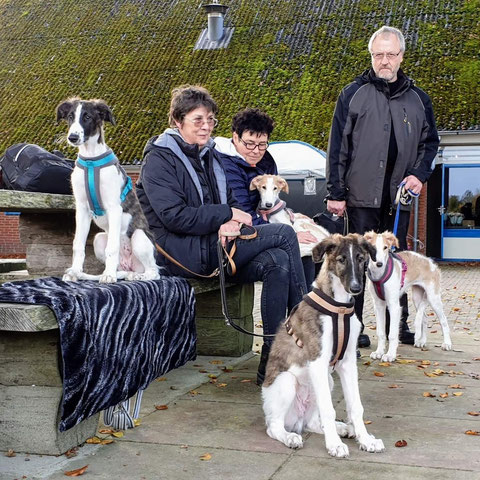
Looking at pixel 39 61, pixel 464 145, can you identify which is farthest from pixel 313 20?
pixel 39 61

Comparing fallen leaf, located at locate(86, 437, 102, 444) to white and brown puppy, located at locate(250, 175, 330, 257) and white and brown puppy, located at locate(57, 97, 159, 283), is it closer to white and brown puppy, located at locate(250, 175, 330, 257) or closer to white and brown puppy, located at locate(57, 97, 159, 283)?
white and brown puppy, located at locate(57, 97, 159, 283)

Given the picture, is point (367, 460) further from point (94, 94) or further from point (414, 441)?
point (94, 94)

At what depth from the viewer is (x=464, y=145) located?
20.4 meters

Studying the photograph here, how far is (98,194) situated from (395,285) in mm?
3475

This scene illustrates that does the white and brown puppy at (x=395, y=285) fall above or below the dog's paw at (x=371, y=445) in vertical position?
above

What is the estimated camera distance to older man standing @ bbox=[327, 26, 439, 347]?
22.9 ft

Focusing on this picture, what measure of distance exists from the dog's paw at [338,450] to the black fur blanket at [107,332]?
4.00 feet

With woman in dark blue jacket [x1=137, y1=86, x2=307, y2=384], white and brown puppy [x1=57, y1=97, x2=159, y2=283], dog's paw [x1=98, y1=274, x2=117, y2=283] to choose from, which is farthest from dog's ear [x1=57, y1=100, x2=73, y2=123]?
dog's paw [x1=98, y1=274, x2=117, y2=283]

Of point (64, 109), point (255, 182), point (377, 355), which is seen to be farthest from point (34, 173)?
point (377, 355)

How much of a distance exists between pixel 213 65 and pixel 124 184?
21501mm

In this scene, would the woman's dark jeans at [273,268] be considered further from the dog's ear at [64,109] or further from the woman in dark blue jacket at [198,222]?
the dog's ear at [64,109]

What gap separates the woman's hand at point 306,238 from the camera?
6.96 metres

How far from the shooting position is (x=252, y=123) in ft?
21.5

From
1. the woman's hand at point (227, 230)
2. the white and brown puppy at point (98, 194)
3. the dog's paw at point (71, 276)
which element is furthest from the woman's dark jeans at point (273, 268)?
the dog's paw at point (71, 276)
